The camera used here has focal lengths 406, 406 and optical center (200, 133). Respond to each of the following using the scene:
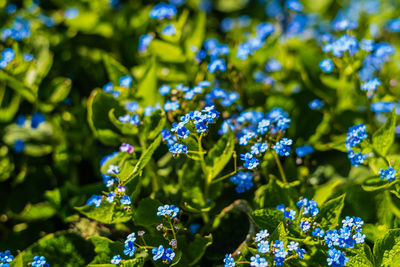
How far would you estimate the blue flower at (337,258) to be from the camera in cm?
253

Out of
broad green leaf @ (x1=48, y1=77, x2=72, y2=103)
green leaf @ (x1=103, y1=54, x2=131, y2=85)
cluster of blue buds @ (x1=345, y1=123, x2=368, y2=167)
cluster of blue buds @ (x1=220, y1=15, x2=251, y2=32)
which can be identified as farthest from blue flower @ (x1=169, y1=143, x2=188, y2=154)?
cluster of blue buds @ (x1=220, y1=15, x2=251, y2=32)

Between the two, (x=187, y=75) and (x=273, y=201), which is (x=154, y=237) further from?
(x=187, y=75)

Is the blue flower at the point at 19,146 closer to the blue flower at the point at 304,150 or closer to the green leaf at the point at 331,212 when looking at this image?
the blue flower at the point at 304,150

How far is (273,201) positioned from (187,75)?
1667 mm

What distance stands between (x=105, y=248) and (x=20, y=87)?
1856mm

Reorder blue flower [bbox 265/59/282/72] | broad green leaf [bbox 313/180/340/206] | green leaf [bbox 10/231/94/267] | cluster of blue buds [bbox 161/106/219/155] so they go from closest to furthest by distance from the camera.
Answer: cluster of blue buds [bbox 161/106/219/155], broad green leaf [bbox 313/180/340/206], green leaf [bbox 10/231/94/267], blue flower [bbox 265/59/282/72]

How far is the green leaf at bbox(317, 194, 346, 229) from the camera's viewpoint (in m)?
2.81

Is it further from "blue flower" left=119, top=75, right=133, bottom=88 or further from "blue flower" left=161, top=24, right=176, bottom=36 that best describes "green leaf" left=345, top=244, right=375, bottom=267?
"blue flower" left=161, top=24, right=176, bottom=36

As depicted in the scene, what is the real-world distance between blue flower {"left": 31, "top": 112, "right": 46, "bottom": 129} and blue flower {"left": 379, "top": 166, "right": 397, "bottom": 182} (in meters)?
3.18

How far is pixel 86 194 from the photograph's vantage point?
3.48 meters

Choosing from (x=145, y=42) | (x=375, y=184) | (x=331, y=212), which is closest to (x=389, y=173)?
(x=375, y=184)

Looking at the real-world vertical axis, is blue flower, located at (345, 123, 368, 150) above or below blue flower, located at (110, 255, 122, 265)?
above

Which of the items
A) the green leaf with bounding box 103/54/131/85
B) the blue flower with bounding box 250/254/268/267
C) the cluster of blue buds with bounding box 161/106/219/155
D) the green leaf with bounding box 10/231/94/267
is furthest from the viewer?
the green leaf with bounding box 103/54/131/85

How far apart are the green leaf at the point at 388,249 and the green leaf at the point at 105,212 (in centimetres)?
173
